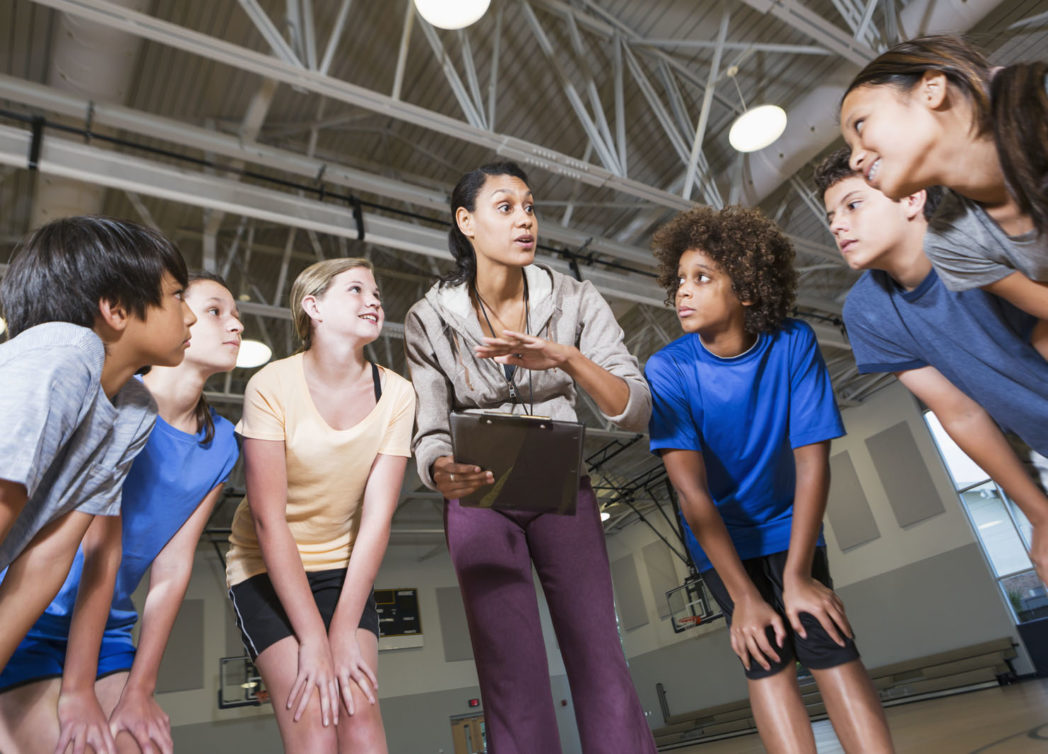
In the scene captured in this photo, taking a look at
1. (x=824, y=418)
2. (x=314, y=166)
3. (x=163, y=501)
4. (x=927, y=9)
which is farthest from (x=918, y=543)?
(x=163, y=501)

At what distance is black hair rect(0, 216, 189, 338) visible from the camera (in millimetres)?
1387

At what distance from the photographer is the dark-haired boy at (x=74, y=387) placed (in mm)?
1132

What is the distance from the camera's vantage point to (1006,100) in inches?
52.7

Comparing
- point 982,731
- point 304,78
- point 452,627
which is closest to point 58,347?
point 304,78

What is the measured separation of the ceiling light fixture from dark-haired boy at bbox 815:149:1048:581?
426 centimetres

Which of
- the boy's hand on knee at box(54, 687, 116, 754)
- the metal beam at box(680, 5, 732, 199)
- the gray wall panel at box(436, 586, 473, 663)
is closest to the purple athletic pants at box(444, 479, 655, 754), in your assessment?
the boy's hand on knee at box(54, 687, 116, 754)

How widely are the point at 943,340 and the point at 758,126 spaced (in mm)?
4738

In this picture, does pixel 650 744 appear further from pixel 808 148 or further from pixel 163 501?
pixel 808 148

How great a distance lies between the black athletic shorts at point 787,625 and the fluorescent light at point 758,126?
4.86m

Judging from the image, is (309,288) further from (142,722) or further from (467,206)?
(142,722)

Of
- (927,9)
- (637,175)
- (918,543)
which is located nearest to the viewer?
(927,9)

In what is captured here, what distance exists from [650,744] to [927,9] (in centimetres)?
662

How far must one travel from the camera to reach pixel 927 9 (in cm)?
593

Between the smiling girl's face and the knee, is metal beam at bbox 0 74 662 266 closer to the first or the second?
the knee
